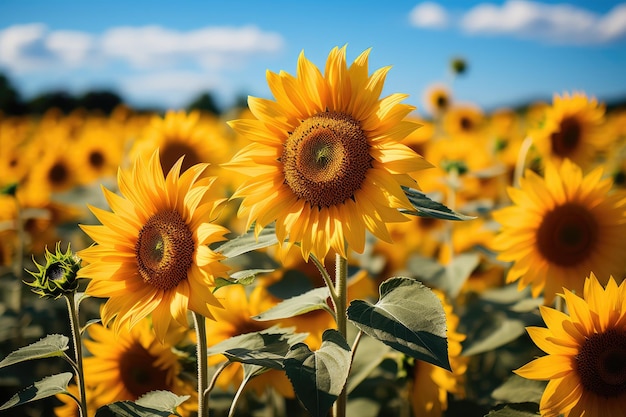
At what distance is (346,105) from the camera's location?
71.1 inches

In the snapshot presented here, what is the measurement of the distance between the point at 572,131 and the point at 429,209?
7.81ft

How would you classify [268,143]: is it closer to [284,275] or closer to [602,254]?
[284,275]

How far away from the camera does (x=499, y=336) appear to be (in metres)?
2.63

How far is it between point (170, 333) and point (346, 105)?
122 cm

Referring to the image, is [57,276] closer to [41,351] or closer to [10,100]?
[41,351]

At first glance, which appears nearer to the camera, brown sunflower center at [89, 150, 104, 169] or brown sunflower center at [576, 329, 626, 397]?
Answer: brown sunflower center at [576, 329, 626, 397]

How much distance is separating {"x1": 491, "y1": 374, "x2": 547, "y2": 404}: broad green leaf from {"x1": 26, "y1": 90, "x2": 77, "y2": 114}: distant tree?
1917 cm

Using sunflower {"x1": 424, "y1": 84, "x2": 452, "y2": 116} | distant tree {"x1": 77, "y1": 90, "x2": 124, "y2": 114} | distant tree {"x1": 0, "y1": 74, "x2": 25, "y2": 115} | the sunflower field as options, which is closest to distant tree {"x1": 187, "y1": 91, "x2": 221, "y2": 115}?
distant tree {"x1": 77, "y1": 90, "x2": 124, "y2": 114}

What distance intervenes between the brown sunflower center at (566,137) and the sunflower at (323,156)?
2.19 metres

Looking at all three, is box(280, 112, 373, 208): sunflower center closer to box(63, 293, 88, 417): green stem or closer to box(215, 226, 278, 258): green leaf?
box(215, 226, 278, 258): green leaf

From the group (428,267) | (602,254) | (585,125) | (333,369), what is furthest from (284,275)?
(585,125)

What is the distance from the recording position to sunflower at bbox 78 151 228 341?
1.66m

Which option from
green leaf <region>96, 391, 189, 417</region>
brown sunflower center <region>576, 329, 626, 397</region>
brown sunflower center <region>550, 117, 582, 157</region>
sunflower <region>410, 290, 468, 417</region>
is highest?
brown sunflower center <region>550, 117, 582, 157</region>

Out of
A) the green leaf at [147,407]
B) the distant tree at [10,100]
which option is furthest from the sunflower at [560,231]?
the distant tree at [10,100]
